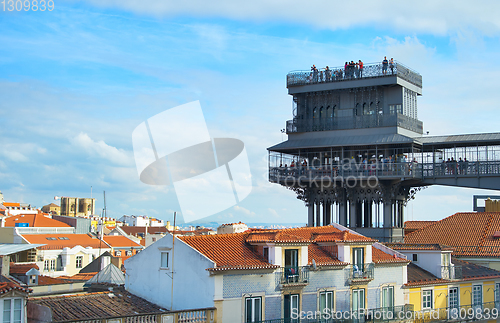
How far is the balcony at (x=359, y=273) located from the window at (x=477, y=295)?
11940mm

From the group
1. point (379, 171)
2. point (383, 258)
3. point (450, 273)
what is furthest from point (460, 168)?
point (383, 258)

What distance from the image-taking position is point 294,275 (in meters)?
33.2

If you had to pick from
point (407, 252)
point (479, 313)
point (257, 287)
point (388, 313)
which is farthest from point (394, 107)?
point (257, 287)

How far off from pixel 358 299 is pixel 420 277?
737cm

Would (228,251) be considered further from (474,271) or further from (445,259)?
(474,271)

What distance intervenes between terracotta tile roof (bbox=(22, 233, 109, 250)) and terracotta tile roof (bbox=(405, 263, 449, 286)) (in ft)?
164

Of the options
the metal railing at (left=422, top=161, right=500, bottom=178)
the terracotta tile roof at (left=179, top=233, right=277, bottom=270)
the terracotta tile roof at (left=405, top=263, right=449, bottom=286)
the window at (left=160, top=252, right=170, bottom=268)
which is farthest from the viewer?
the metal railing at (left=422, top=161, right=500, bottom=178)

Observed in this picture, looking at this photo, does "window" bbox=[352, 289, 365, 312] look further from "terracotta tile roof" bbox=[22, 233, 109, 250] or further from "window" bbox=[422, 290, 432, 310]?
"terracotta tile roof" bbox=[22, 233, 109, 250]

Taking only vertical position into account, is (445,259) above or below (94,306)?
above

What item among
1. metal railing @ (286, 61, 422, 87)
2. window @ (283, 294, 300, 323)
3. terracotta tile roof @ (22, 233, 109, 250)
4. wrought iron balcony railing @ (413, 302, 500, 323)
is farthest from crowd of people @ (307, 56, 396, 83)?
terracotta tile roof @ (22, 233, 109, 250)

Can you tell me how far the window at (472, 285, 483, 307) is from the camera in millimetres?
44969

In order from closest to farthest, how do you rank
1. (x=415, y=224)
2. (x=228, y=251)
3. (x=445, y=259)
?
(x=228, y=251), (x=445, y=259), (x=415, y=224)

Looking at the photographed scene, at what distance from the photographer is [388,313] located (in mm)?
38438

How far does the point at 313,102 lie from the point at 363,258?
92.2ft
